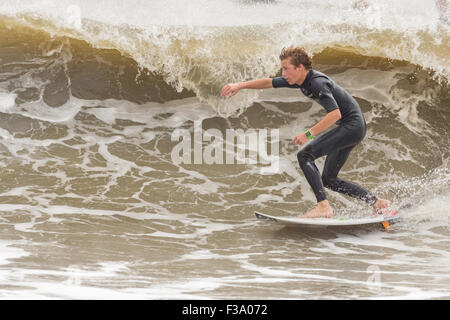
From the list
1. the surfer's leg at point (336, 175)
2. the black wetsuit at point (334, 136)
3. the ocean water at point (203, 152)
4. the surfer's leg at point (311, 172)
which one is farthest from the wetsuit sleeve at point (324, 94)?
the ocean water at point (203, 152)

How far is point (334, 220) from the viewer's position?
207 inches

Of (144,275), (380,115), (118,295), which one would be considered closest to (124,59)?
(380,115)

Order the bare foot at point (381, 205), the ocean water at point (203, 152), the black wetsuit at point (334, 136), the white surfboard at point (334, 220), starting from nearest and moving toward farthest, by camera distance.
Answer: the ocean water at point (203, 152)
the black wetsuit at point (334, 136)
the white surfboard at point (334, 220)
the bare foot at point (381, 205)

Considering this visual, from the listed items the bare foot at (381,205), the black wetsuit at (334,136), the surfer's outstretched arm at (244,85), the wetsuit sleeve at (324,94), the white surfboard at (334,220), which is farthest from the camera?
the bare foot at (381,205)

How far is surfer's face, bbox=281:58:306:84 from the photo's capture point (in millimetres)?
4742

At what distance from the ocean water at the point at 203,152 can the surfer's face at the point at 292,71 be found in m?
1.41

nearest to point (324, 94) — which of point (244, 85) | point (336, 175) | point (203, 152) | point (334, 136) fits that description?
point (334, 136)

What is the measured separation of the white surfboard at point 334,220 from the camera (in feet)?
17.0

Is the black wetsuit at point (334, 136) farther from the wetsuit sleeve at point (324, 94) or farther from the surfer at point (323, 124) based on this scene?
the wetsuit sleeve at point (324, 94)

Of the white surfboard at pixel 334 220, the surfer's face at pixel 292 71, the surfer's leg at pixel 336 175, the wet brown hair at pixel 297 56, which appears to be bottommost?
the white surfboard at pixel 334 220

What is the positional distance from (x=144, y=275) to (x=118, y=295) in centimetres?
63

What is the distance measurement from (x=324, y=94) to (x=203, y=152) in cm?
319

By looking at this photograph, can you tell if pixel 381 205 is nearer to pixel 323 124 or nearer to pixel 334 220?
pixel 334 220
